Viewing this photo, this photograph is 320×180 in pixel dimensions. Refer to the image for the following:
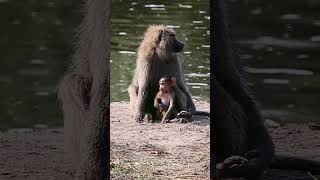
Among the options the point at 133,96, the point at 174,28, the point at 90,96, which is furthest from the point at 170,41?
the point at 90,96

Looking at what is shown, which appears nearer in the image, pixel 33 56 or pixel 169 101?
pixel 33 56

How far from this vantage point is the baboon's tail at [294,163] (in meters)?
3.90

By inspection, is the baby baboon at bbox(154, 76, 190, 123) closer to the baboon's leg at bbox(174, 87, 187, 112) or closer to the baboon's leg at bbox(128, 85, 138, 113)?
the baboon's leg at bbox(174, 87, 187, 112)

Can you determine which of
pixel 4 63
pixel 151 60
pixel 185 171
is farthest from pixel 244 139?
pixel 151 60

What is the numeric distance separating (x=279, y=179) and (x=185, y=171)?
55cm

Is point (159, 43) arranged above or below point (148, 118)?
above

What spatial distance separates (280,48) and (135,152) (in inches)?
42.4

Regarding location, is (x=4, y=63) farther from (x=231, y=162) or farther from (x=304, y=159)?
(x=304, y=159)

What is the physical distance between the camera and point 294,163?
154 inches

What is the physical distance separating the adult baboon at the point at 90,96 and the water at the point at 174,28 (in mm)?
338

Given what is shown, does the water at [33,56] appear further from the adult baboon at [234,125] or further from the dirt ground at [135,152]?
the adult baboon at [234,125]

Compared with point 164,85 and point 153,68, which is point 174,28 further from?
point 153,68

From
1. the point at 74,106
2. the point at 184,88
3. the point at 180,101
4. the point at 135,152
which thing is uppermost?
the point at 74,106

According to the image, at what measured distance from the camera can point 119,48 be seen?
14.5ft
